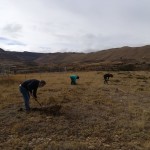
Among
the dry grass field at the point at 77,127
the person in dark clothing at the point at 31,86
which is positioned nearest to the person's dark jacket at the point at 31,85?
the person in dark clothing at the point at 31,86

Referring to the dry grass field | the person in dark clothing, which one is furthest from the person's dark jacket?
the dry grass field

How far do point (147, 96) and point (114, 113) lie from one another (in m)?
6.83

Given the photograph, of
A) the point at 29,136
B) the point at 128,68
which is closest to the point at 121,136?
the point at 29,136

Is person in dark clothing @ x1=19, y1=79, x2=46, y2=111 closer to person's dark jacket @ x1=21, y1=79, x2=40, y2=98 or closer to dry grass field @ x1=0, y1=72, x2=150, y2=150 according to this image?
person's dark jacket @ x1=21, y1=79, x2=40, y2=98

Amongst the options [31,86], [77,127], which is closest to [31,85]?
[31,86]

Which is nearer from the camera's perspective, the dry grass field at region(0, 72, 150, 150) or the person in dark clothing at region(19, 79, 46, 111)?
the dry grass field at region(0, 72, 150, 150)

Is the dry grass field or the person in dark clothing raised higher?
the person in dark clothing

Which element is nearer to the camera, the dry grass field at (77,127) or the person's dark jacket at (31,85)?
the dry grass field at (77,127)

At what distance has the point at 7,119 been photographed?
13375mm

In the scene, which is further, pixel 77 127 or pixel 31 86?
pixel 31 86

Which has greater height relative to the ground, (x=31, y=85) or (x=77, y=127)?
(x=31, y=85)

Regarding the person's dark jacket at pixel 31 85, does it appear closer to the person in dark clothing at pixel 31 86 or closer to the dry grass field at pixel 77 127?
the person in dark clothing at pixel 31 86

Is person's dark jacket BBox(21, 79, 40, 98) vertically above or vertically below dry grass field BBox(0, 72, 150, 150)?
above

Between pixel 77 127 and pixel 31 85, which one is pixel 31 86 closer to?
pixel 31 85
